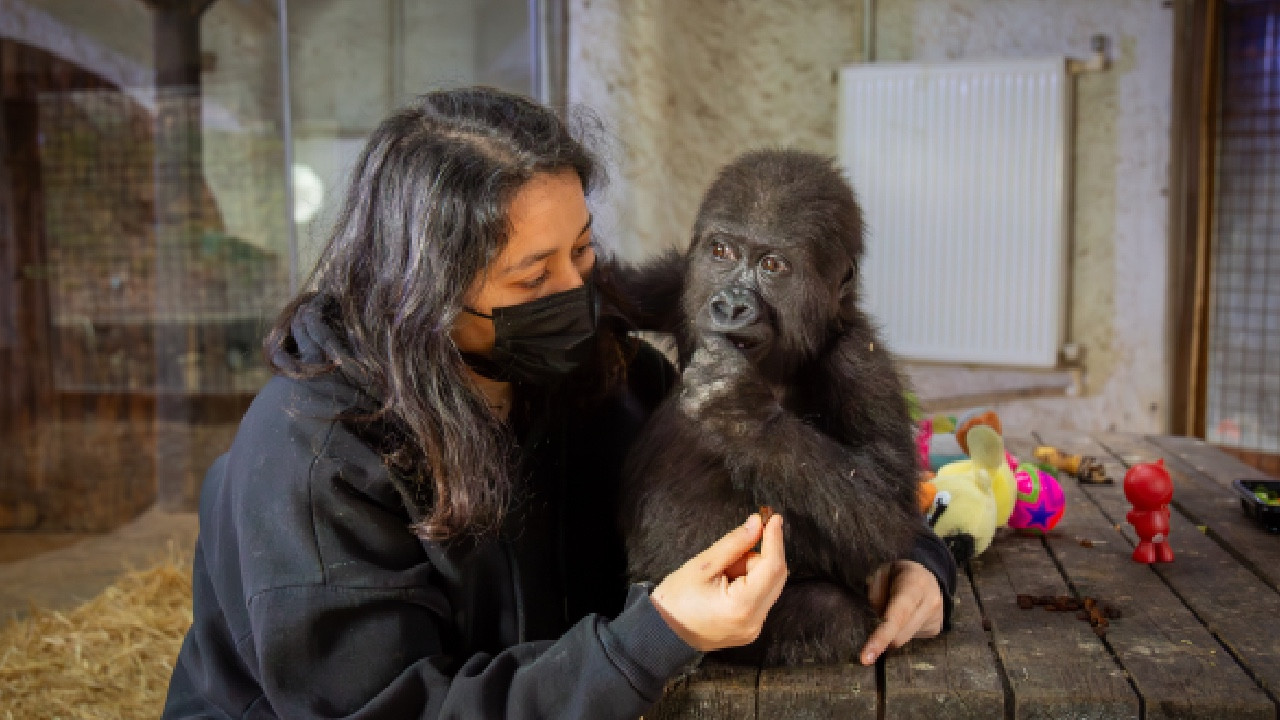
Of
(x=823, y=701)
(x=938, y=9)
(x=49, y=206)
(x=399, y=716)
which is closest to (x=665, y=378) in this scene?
(x=823, y=701)

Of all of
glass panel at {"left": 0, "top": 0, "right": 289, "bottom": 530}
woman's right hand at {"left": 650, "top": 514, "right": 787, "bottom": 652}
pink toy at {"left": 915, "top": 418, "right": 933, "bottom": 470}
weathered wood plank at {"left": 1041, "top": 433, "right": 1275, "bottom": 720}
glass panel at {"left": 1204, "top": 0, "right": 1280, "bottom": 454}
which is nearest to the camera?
woman's right hand at {"left": 650, "top": 514, "right": 787, "bottom": 652}

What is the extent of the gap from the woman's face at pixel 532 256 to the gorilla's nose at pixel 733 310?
0.77 ft

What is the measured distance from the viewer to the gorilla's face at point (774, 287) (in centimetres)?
180

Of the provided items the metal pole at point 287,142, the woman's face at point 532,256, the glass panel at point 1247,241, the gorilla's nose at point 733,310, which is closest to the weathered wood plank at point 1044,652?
the gorilla's nose at point 733,310

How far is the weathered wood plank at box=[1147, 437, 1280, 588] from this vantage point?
206cm

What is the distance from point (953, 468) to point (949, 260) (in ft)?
9.58

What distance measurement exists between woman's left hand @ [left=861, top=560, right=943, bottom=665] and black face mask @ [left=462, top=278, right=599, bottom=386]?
1.90 ft

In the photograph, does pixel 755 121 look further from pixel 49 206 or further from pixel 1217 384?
pixel 49 206

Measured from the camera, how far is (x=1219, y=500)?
252 cm

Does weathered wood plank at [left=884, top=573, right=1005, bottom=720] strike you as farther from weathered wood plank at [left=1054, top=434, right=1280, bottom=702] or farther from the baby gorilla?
weathered wood plank at [left=1054, top=434, right=1280, bottom=702]

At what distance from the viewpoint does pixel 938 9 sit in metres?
4.86

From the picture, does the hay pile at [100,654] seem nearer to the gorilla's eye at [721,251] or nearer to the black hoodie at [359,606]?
the black hoodie at [359,606]

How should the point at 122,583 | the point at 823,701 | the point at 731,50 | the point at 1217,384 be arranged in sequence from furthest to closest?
1. the point at 731,50
2. the point at 1217,384
3. the point at 122,583
4. the point at 823,701

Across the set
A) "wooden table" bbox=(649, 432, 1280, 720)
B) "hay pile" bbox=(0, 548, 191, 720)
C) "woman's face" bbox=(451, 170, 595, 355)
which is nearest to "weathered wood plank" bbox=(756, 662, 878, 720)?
"wooden table" bbox=(649, 432, 1280, 720)
